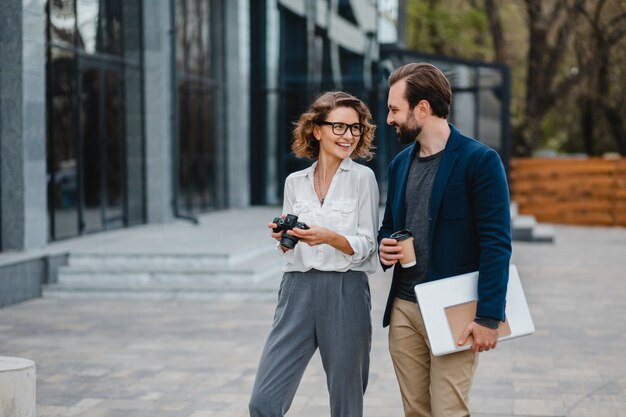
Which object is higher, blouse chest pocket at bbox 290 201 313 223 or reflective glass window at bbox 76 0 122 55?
reflective glass window at bbox 76 0 122 55

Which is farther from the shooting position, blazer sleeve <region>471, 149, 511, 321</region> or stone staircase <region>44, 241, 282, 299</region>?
stone staircase <region>44, 241, 282, 299</region>

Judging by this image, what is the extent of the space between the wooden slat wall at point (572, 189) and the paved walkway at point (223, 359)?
12.2 metres

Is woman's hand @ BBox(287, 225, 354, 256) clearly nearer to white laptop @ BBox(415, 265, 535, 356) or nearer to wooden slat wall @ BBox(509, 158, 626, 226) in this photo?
white laptop @ BBox(415, 265, 535, 356)

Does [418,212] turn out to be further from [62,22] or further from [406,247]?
[62,22]

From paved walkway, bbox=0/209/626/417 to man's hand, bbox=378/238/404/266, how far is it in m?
2.44

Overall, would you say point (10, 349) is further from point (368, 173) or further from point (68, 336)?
point (368, 173)

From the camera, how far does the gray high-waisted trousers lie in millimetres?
4000

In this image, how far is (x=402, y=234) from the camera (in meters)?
3.84

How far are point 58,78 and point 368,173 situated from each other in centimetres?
998

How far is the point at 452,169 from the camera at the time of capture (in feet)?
12.5

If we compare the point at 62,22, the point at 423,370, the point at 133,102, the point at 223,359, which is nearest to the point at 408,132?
the point at 423,370

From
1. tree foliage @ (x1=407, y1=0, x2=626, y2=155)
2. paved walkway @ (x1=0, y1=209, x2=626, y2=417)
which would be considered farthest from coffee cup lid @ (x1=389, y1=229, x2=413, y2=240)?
tree foliage @ (x1=407, y1=0, x2=626, y2=155)

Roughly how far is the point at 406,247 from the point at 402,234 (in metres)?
0.05

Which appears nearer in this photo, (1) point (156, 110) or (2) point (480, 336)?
(2) point (480, 336)
